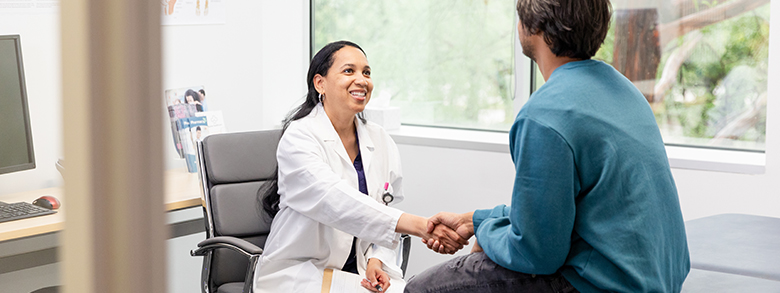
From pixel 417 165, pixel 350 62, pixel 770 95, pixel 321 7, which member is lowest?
pixel 417 165

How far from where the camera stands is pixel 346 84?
214 centimetres

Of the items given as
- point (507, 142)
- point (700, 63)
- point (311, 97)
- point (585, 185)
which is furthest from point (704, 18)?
point (585, 185)

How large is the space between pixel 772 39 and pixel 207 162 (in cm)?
210

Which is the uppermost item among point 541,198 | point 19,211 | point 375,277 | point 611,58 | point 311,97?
point 611,58

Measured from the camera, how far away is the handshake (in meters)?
1.80

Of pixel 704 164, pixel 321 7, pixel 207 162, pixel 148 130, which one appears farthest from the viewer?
pixel 321 7

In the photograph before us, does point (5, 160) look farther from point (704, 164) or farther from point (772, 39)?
point (772, 39)

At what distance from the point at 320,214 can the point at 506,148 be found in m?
1.35

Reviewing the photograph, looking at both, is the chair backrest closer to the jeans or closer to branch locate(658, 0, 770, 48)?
the jeans

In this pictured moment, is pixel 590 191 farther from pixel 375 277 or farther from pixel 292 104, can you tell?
pixel 292 104

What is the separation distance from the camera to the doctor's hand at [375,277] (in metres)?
1.99

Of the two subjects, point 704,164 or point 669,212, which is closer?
point 669,212

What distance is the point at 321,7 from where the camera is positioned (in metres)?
3.94

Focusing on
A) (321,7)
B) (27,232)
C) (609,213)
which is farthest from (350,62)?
(321,7)
